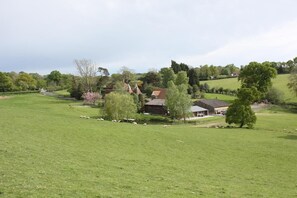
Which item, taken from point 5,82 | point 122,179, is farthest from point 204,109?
point 5,82

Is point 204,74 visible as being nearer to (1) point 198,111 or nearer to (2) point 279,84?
(2) point 279,84

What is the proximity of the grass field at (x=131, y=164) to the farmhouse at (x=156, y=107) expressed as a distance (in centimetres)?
4808

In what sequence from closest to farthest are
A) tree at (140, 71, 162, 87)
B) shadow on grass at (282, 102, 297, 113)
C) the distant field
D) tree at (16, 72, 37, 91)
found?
shadow on grass at (282, 102, 297, 113) → the distant field → tree at (140, 71, 162, 87) → tree at (16, 72, 37, 91)

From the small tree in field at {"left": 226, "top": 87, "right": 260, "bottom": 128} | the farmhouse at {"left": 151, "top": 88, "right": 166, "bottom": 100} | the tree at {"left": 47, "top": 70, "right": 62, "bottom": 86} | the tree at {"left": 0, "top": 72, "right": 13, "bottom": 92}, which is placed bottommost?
the small tree in field at {"left": 226, "top": 87, "right": 260, "bottom": 128}

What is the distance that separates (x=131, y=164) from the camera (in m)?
19.4

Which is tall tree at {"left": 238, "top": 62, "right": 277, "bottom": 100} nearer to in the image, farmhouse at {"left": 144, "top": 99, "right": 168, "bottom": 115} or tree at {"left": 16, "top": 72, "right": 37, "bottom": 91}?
farmhouse at {"left": 144, "top": 99, "right": 168, "bottom": 115}

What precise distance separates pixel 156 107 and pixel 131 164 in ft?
211

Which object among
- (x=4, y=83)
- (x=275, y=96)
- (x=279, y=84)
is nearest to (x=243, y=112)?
(x=275, y=96)

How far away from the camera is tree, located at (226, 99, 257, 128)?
50250 millimetres

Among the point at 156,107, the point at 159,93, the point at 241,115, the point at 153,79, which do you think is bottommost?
the point at 156,107

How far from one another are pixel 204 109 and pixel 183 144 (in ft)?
178

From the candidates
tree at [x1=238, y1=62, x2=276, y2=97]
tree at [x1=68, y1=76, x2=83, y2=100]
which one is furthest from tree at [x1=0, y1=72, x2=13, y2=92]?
tree at [x1=238, y1=62, x2=276, y2=97]

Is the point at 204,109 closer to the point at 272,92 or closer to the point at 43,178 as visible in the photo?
the point at 272,92

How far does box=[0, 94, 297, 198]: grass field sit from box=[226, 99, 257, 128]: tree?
16.7 meters
